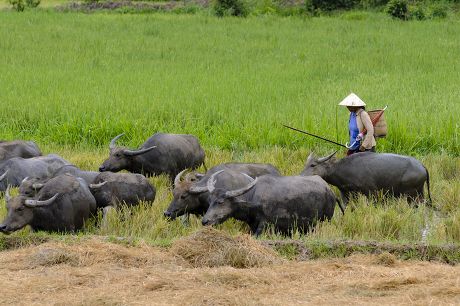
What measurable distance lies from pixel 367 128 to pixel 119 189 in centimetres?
237

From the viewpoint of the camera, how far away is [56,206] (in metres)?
7.19

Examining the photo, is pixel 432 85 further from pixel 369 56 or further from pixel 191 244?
pixel 191 244

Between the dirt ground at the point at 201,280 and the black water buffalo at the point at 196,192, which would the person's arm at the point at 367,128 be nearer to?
the black water buffalo at the point at 196,192

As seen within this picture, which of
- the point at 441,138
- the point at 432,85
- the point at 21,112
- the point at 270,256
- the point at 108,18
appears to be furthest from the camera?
the point at 108,18

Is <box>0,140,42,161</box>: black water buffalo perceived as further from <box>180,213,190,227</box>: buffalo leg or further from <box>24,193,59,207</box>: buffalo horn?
<box>180,213,190,227</box>: buffalo leg

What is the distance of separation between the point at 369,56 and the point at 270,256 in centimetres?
1099

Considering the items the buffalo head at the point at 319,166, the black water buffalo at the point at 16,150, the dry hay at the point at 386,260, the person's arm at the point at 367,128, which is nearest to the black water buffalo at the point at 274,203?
the buffalo head at the point at 319,166

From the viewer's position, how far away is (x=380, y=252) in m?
6.27

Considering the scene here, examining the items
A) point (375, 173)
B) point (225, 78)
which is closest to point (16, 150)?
point (375, 173)

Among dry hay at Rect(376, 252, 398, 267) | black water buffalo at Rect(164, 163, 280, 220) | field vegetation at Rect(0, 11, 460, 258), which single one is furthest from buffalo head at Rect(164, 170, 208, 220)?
dry hay at Rect(376, 252, 398, 267)

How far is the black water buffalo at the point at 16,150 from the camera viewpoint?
8.96m

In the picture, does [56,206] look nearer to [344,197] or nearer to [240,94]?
[344,197]

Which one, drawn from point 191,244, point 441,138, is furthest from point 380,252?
point 441,138

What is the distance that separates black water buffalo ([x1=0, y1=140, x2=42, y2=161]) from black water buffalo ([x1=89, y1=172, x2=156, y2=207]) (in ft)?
5.08
